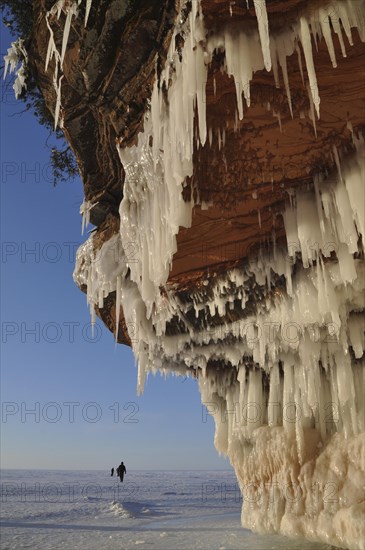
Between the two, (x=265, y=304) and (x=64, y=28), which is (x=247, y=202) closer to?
(x=265, y=304)

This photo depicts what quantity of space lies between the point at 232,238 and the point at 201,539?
7713 millimetres

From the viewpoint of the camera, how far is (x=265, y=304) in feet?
18.4

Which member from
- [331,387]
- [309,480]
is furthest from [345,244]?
[309,480]

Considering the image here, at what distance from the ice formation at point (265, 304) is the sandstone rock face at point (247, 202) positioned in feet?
0.07

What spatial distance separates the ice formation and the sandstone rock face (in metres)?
0.02

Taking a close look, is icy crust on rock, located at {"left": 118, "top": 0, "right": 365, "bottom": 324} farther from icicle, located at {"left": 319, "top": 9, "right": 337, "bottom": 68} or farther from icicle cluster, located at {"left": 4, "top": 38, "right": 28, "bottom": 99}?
icicle cluster, located at {"left": 4, "top": 38, "right": 28, "bottom": 99}

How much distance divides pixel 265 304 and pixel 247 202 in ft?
5.69

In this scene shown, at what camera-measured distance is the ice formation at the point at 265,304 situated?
10.1ft

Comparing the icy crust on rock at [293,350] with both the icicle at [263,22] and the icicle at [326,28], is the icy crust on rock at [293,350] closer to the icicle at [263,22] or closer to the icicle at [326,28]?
the icicle at [326,28]

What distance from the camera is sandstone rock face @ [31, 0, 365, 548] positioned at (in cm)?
309

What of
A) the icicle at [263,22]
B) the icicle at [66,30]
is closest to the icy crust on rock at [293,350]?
the icicle at [263,22]

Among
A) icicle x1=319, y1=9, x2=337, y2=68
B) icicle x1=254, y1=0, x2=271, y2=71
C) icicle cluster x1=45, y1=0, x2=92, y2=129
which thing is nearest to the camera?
icicle x1=254, y1=0, x2=271, y2=71

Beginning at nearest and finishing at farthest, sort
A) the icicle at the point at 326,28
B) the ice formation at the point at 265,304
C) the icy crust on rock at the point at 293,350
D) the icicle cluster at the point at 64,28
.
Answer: the icicle at the point at 326,28
the ice formation at the point at 265,304
the icicle cluster at the point at 64,28
the icy crust on rock at the point at 293,350

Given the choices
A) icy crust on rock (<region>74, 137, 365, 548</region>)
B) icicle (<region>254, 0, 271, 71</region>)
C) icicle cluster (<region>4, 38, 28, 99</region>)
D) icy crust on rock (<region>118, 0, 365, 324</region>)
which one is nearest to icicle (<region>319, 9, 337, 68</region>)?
icy crust on rock (<region>118, 0, 365, 324</region>)
